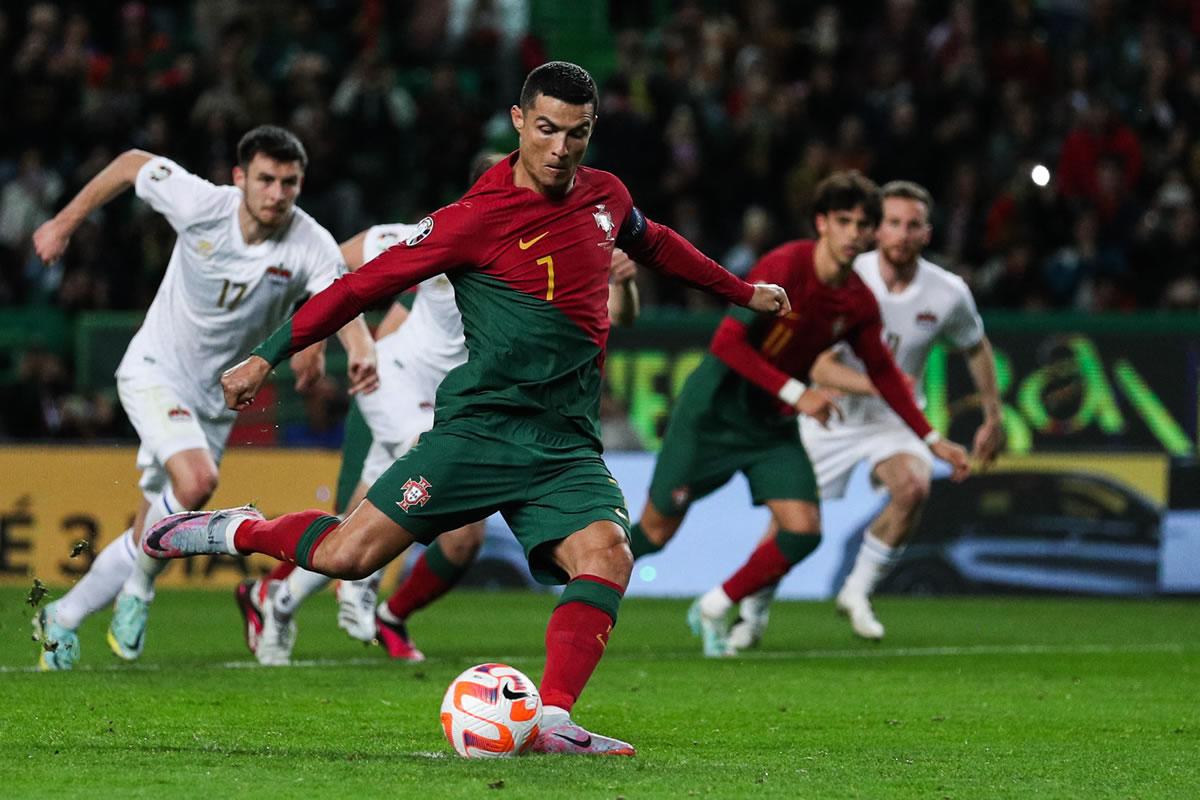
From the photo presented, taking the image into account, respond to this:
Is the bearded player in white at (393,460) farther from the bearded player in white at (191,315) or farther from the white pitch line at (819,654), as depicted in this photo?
the bearded player in white at (191,315)

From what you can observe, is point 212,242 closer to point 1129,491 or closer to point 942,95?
→ point 1129,491

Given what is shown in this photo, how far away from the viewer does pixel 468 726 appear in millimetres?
6195

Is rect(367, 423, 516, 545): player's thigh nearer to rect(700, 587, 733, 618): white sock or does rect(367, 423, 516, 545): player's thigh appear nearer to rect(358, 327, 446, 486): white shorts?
rect(358, 327, 446, 486): white shorts

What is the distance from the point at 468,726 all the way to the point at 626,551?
2.69ft

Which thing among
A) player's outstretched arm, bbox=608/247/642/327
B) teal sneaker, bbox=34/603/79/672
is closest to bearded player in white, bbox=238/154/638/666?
teal sneaker, bbox=34/603/79/672

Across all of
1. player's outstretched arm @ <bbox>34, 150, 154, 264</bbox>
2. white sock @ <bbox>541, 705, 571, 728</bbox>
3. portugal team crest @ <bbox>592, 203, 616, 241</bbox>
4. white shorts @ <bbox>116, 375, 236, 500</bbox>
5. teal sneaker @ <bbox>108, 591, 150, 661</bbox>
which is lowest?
teal sneaker @ <bbox>108, 591, 150, 661</bbox>

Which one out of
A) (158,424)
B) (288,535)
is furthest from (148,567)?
(288,535)

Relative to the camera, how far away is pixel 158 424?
9117 mm

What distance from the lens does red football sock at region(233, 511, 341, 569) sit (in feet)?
22.0

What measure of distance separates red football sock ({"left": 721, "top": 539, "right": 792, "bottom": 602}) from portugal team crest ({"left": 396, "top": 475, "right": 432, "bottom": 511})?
13.4 ft

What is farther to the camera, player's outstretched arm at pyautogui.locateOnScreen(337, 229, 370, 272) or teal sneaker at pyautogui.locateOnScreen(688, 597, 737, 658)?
teal sneaker at pyautogui.locateOnScreen(688, 597, 737, 658)

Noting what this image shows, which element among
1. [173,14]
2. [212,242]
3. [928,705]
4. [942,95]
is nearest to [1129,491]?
[942,95]

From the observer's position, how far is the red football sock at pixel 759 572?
33.8ft

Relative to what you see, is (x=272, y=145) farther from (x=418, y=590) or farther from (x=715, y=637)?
(x=715, y=637)
